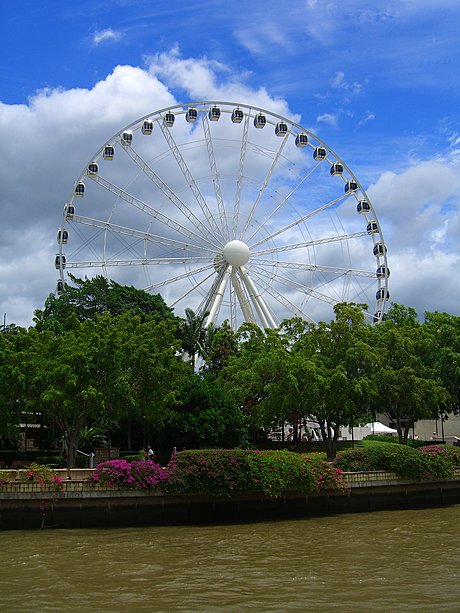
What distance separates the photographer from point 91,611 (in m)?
13.9

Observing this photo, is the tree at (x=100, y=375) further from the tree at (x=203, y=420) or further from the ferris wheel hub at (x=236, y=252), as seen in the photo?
the ferris wheel hub at (x=236, y=252)

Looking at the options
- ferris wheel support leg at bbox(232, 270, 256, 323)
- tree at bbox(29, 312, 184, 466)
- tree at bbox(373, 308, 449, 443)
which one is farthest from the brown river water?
ferris wheel support leg at bbox(232, 270, 256, 323)

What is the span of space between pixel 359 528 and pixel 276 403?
12717 millimetres

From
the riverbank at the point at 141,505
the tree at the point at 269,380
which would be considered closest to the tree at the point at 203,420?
the tree at the point at 269,380

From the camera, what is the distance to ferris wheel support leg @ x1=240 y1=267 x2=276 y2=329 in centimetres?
4948

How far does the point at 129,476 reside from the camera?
84.7ft

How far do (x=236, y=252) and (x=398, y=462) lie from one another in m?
22.6

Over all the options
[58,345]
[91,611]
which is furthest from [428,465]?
[91,611]

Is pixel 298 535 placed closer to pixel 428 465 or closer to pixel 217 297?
pixel 428 465

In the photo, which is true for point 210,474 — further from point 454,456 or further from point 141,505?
point 454,456

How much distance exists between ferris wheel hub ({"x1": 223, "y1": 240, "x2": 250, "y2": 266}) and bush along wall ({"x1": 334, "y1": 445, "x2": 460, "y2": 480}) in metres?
21.1

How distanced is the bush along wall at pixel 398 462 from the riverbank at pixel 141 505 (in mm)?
1136

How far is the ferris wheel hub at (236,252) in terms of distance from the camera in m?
49.3

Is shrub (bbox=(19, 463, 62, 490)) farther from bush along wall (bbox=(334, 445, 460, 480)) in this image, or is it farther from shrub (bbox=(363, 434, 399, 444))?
shrub (bbox=(363, 434, 399, 444))
